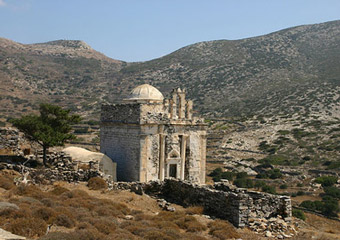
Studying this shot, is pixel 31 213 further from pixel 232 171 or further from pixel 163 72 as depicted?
pixel 163 72

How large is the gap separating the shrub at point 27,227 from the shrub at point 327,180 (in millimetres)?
32653

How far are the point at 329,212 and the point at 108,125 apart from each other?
17.7 m

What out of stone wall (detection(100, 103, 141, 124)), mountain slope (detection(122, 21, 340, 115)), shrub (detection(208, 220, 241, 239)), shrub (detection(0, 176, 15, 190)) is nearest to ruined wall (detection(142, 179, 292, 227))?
shrub (detection(208, 220, 241, 239))

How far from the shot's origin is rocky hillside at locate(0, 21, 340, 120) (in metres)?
70.6

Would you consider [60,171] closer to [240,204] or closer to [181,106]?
[240,204]

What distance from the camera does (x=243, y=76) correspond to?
82500 mm

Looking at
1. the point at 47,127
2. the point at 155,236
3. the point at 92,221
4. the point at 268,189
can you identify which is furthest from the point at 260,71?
the point at 155,236

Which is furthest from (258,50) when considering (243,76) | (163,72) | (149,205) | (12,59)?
(149,205)

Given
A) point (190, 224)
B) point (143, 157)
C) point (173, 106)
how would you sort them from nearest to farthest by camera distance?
point (190, 224) → point (143, 157) → point (173, 106)

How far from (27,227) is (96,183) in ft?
24.0

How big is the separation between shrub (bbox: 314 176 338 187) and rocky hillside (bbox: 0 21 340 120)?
1025 inches

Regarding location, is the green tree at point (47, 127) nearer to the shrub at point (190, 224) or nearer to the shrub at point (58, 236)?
the shrub at point (190, 224)

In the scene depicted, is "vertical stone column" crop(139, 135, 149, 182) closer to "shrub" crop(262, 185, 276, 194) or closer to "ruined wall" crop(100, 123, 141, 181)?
"ruined wall" crop(100, 123, 141, 181)

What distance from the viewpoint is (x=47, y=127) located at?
18.4 metres
